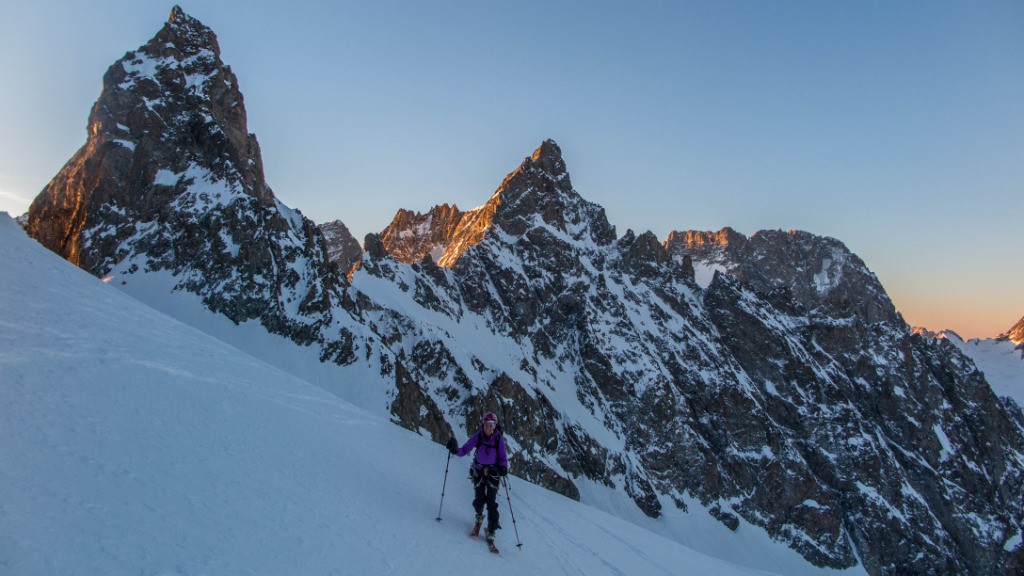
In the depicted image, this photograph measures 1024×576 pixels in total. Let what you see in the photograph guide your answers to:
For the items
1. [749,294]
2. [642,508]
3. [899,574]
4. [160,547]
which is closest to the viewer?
[160,547]

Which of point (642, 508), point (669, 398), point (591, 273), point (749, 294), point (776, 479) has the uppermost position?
point (749, 294)

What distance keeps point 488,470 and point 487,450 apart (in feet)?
1.28

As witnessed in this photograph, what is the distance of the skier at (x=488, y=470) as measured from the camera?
10.2 m

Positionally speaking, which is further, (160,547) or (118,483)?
(118,483)

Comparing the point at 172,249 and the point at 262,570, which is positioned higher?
the point at 172,249

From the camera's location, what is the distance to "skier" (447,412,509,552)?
1024 centimetres

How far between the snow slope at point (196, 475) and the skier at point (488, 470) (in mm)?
414

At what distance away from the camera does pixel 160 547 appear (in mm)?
6023

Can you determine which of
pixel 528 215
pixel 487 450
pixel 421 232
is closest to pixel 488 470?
pixel 487 450

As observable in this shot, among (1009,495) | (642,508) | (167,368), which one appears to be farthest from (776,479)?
(167,368)

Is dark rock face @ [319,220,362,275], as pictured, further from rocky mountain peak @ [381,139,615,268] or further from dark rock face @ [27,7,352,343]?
dark rock face @ [27,7,352,343]

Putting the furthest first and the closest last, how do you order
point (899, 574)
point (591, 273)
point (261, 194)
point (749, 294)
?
point (749, 294)
point (591, 273)
point (899, 574)
point (261, 194)

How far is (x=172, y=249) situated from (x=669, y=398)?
300 ft

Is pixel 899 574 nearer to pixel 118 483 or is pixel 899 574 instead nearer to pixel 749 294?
pixel 749 294
